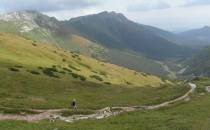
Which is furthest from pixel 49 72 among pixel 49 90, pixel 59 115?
pixel 59 115

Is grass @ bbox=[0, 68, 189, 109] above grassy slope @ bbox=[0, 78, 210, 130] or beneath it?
above

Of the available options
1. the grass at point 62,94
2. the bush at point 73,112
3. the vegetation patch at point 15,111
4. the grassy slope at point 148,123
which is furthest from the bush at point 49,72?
the grassy slope at point 148,123

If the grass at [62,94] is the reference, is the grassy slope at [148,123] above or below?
below

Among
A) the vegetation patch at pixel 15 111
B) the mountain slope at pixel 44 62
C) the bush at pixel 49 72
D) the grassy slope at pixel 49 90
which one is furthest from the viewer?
the mountain slope at pixel 44 62

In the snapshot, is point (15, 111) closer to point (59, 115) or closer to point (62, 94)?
point (59, 115)

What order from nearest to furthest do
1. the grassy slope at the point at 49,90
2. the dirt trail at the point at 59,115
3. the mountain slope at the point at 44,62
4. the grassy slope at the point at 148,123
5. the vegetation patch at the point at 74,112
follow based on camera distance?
the grassy slope at the point at 148,123 → the dirt trail at the point at 59,115 → the vegetation patch at the point at 74,112 → the grassy slope at the point at 49,90 → the mountain slope at the point at 44,62

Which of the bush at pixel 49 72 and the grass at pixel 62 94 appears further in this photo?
the bush at pixel 49 72

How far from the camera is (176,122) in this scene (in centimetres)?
6009

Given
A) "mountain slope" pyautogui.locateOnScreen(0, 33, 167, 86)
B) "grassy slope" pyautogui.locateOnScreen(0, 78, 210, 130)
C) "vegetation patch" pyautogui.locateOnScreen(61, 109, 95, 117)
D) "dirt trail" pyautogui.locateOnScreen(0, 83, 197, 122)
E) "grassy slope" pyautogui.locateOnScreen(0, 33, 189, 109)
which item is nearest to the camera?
"grassy slope" pyautogui.locateOnScreen(0, 78, 210, 130)

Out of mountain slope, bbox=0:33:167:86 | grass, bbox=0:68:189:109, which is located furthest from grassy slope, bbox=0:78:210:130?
mountain slope, bbox=0:33:167:86

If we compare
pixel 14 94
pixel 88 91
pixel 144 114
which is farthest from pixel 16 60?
pixel 144 114

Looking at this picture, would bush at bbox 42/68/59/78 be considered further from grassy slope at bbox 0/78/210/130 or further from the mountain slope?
grassy slope at bbox 0/78/210/130

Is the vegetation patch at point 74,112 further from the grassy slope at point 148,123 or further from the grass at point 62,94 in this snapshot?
the grassy slope at point 148,123

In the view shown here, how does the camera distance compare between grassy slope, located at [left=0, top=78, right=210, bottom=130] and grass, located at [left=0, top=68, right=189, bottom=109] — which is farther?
grass, located at [left=0, top=68, right=189, bottom=109]
